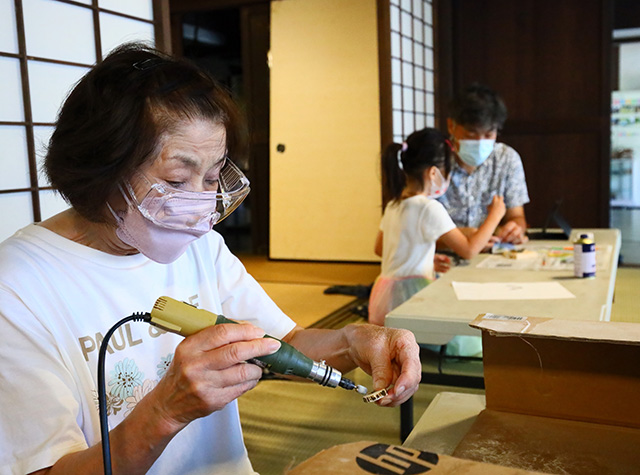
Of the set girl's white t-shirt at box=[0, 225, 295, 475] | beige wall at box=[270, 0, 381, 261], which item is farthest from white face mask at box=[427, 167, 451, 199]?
beige wall at box=[270, 0, 381, 261]

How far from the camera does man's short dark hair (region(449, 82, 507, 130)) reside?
3.16 m

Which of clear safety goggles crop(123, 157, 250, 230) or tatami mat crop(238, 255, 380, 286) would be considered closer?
clear safety goggles crop(123, 157, 250, 230)

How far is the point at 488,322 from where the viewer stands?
3.21ft

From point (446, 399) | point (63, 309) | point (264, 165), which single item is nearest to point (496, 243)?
point (446, 399)

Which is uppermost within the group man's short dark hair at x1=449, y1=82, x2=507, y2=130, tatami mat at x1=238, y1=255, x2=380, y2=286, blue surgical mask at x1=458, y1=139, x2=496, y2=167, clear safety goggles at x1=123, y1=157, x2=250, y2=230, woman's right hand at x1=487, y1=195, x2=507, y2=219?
man's short dark hair at x1=449, y1=82, x2=507, y2=130

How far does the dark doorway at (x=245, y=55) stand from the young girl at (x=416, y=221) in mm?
2844

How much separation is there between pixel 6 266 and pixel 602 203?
17.2 ft

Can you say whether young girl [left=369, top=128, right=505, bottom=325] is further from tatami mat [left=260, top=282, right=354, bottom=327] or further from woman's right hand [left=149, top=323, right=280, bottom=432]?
woman's right hand [left=149, top=323, right=280, bottom=432]

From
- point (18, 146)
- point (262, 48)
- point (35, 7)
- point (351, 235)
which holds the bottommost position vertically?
point (351, 235)

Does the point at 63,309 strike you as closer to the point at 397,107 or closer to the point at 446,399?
the point at 446,399

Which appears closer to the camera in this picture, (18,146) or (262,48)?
(18,146)

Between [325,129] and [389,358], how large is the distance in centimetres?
475

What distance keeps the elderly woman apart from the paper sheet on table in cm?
85

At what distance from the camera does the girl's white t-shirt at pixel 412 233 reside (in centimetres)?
265
